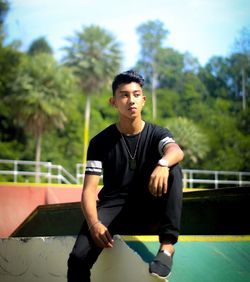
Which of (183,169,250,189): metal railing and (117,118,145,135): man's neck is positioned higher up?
(117,118,145,135): man's neck

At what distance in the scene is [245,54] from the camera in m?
57.3

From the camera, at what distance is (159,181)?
285 cm

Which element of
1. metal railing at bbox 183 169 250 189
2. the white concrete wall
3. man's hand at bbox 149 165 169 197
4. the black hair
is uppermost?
the black hair

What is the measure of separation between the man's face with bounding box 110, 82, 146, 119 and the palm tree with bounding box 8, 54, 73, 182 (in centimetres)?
3770

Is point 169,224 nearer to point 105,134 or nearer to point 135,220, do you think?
point 135,220

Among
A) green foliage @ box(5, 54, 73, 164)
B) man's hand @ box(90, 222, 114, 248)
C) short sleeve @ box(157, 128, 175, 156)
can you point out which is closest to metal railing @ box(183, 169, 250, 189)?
green foliage @ box(5, 54, 73, 164)

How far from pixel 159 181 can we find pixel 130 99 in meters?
0.55

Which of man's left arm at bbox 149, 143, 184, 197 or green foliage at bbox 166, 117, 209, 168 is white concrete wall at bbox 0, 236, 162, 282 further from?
green foliage at bbox 166, 117, 209, 168

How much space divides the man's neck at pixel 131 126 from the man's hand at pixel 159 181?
372 mm

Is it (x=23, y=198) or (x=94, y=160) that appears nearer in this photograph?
(x=94, y=160)

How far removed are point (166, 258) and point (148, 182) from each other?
53 centimetres

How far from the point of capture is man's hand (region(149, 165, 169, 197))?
2.85 meters

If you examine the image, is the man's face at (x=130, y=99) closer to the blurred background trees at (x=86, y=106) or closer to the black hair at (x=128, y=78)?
the black hair at (x=128, y=78)

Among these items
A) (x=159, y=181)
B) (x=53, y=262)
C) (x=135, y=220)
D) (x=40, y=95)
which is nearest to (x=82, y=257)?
(x=53, y=262)
